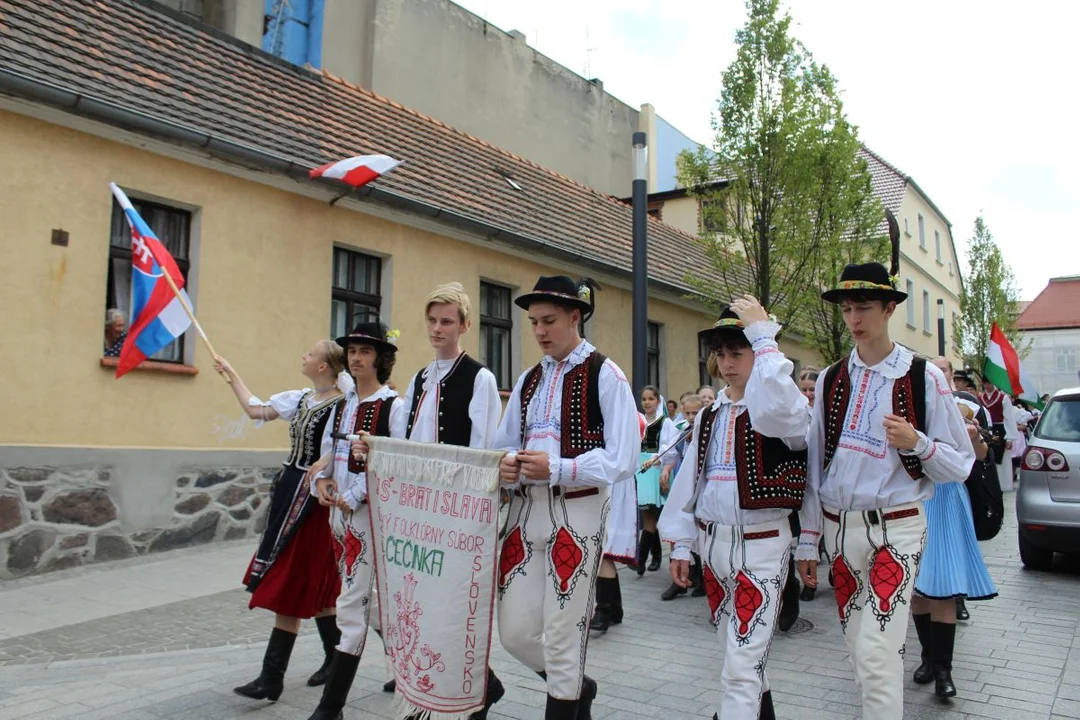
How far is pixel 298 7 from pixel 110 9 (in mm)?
6410

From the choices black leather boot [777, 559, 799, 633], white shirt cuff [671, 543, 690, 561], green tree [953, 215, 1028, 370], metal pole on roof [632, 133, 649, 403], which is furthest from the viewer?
green tree [953, 215, 1028, 370]

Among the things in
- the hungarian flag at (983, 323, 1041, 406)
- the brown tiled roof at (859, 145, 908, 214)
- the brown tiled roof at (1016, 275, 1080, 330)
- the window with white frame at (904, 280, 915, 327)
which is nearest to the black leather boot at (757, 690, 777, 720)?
the hungarian flag at (983, 323, 1041, 406)

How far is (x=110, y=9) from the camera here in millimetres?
10789

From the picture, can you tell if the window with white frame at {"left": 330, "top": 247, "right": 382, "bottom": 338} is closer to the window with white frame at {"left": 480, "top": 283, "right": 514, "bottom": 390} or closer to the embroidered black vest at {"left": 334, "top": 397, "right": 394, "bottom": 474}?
the window with white frame at {"left": 480, "top": 283, "right": 514, "bottom": 390}

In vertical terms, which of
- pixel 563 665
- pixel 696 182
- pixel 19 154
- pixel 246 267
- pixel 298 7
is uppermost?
pixel 298 7

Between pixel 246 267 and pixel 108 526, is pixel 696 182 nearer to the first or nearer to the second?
pixel 246 267

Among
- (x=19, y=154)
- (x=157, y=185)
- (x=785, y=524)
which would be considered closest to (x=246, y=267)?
(x=157, y=185)

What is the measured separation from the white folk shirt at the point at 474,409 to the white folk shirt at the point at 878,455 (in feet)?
4.86

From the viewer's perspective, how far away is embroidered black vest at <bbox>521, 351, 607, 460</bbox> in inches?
144

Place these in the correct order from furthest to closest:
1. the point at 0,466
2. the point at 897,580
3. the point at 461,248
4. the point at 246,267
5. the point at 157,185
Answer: the point at 461,248, the point at 246,267, the point at 157,185, the point at 0,466, the point at 897,580

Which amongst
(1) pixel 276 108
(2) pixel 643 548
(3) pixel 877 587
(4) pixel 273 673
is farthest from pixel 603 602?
(1) pixel 276 108

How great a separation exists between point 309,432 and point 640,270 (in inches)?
233

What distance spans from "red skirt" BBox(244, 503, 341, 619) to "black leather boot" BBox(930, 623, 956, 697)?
3.31 meters

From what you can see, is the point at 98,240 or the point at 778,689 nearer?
the point at 778,689
